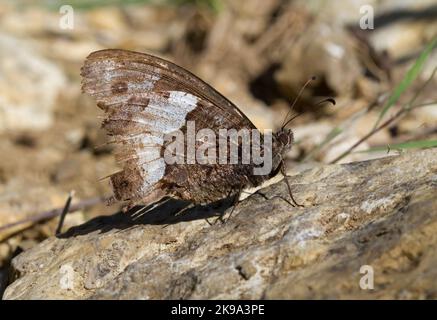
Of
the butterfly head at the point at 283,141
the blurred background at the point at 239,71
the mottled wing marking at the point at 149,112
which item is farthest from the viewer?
the blurred background at the point at 239,71

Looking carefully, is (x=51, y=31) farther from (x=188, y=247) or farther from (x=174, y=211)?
(x=188, y=247)

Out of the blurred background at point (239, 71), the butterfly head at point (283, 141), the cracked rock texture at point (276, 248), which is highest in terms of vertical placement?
the blurred background at point (239, 71)

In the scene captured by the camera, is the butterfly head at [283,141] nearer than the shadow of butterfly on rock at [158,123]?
No

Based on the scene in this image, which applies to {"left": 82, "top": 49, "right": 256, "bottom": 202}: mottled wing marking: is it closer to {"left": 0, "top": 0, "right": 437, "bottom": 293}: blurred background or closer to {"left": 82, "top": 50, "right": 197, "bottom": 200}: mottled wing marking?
{"left": 82, "top": 50, "right": 197, "bottom": 200}: mottled wing marking

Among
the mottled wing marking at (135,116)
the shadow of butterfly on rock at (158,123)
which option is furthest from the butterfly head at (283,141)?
the mottled wing marking at (135,116)

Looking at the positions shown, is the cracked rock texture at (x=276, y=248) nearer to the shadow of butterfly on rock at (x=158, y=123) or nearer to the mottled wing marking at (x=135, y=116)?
the shadow of butterfly on rock at (x=158, y=123)

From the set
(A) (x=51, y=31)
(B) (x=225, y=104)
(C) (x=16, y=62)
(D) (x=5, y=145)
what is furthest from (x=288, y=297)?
(A) (x=51, y=31)

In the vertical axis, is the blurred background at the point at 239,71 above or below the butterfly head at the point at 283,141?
above
